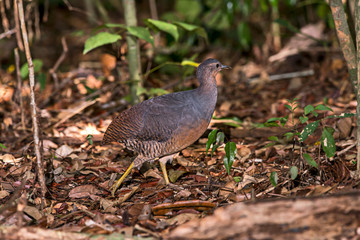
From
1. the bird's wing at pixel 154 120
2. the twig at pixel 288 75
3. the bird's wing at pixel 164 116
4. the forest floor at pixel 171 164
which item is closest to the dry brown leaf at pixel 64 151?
the forest floor at pixel 171 164

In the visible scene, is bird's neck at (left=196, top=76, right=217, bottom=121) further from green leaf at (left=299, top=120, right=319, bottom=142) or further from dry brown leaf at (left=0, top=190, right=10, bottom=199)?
dry brown leaf at (left=0, top=190, right=10, bottom=199)

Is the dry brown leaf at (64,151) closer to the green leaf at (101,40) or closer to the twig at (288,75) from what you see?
the green leaf at (101,40)

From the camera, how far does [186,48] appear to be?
28.6 ft

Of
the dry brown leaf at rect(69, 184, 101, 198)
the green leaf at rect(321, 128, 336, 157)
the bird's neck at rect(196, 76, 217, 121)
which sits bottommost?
the dry brown leaf at rect(69, 184, 101, 198)

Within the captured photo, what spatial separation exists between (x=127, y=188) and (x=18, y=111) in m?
2.83

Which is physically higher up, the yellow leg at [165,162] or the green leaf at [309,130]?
the green leaf at [309,130]

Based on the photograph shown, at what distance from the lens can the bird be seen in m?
3.98

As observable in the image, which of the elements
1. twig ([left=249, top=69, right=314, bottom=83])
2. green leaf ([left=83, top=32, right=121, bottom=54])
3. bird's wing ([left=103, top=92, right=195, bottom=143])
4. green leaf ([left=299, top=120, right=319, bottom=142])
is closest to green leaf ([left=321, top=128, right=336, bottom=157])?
green leaf ([left=299, top=120, right=319, bottom=142])

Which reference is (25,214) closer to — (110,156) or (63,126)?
(110,156)

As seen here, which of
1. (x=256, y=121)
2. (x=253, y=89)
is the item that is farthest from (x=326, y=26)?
(x=256, y=121)

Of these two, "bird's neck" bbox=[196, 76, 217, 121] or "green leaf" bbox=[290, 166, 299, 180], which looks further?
"bird's neck" bbox=[196, 76, 217, 121]

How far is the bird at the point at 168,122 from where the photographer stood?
157 inches

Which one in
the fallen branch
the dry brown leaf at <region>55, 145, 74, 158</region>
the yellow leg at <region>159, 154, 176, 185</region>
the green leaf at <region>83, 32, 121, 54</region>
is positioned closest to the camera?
the fallen branch

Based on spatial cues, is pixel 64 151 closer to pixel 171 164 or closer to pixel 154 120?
pixel 171 164
